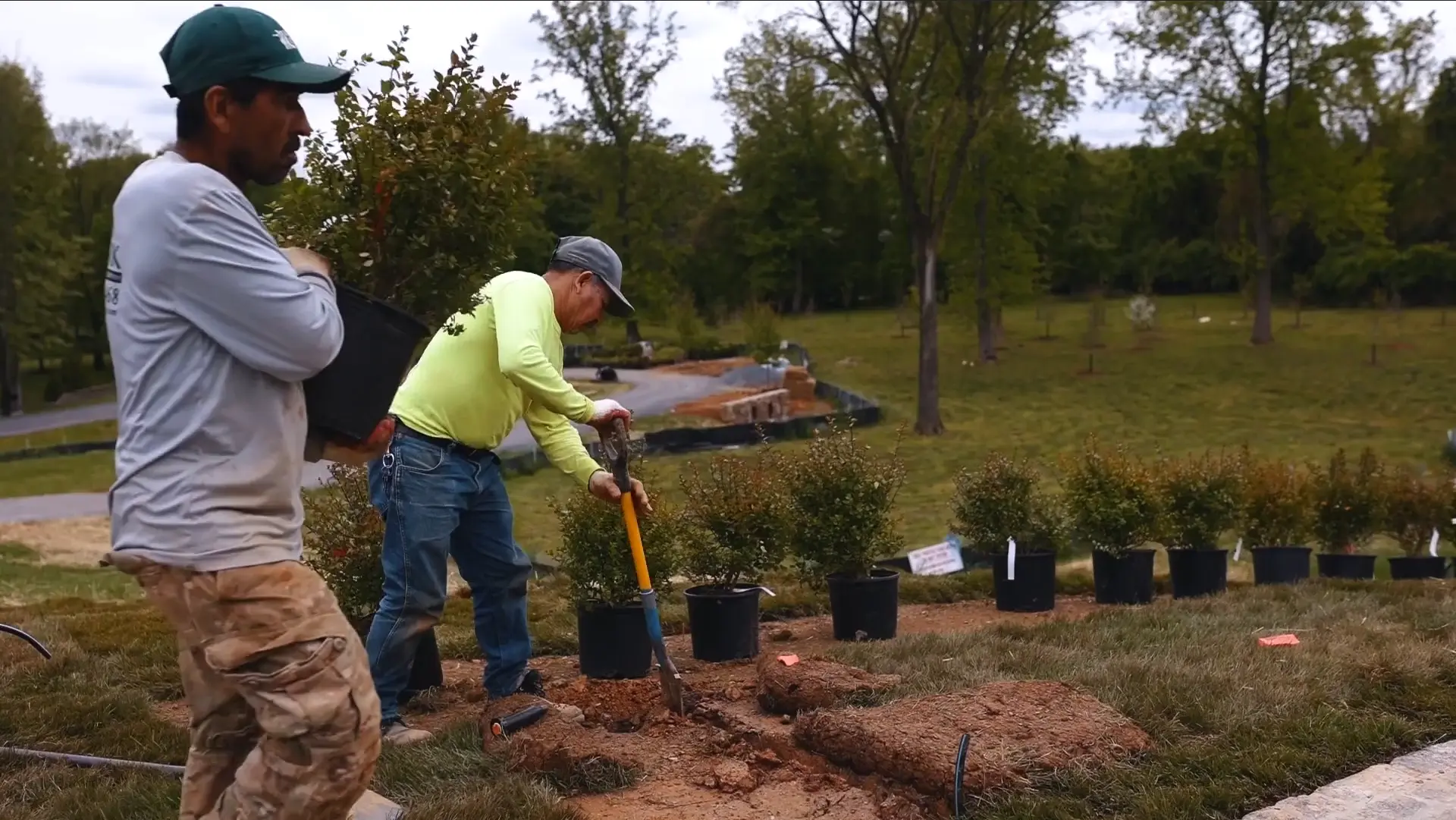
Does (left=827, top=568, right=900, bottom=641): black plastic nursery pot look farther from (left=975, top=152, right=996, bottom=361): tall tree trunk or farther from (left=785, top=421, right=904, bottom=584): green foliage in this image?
(left=975, top=152, right=996, bottom=361): tall tree trunk

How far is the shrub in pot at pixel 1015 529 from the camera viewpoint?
7.58 m

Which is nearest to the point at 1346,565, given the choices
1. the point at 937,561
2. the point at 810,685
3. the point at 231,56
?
the point at 937,561

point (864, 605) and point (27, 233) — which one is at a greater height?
point (27, 233)

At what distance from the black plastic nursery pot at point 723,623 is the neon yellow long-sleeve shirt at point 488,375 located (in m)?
1.66

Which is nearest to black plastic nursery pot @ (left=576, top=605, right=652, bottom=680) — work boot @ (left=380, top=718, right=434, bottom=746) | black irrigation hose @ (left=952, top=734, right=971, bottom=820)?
work boot @ (left=380, top=718, right=434, bottom=746)

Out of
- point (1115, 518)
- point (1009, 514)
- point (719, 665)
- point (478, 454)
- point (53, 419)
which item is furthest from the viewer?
point (53, 419)

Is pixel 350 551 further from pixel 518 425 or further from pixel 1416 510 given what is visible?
pixel 518 425

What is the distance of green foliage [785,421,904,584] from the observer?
21.2ft

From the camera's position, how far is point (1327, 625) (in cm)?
604

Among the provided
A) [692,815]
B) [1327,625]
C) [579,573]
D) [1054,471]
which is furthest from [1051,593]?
[1054,471]

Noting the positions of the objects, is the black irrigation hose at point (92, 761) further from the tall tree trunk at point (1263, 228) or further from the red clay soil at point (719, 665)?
the tall tree trunk at point (1263, 228)

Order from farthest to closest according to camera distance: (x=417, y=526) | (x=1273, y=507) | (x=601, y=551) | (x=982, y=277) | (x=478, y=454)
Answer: (x=982, y=277)
(x=1273, y=507)
(x=601, y=551)
(x=478, y=454)
(x=417, y=526)

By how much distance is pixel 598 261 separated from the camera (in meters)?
4.65

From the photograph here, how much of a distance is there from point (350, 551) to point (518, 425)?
21.1 metres
